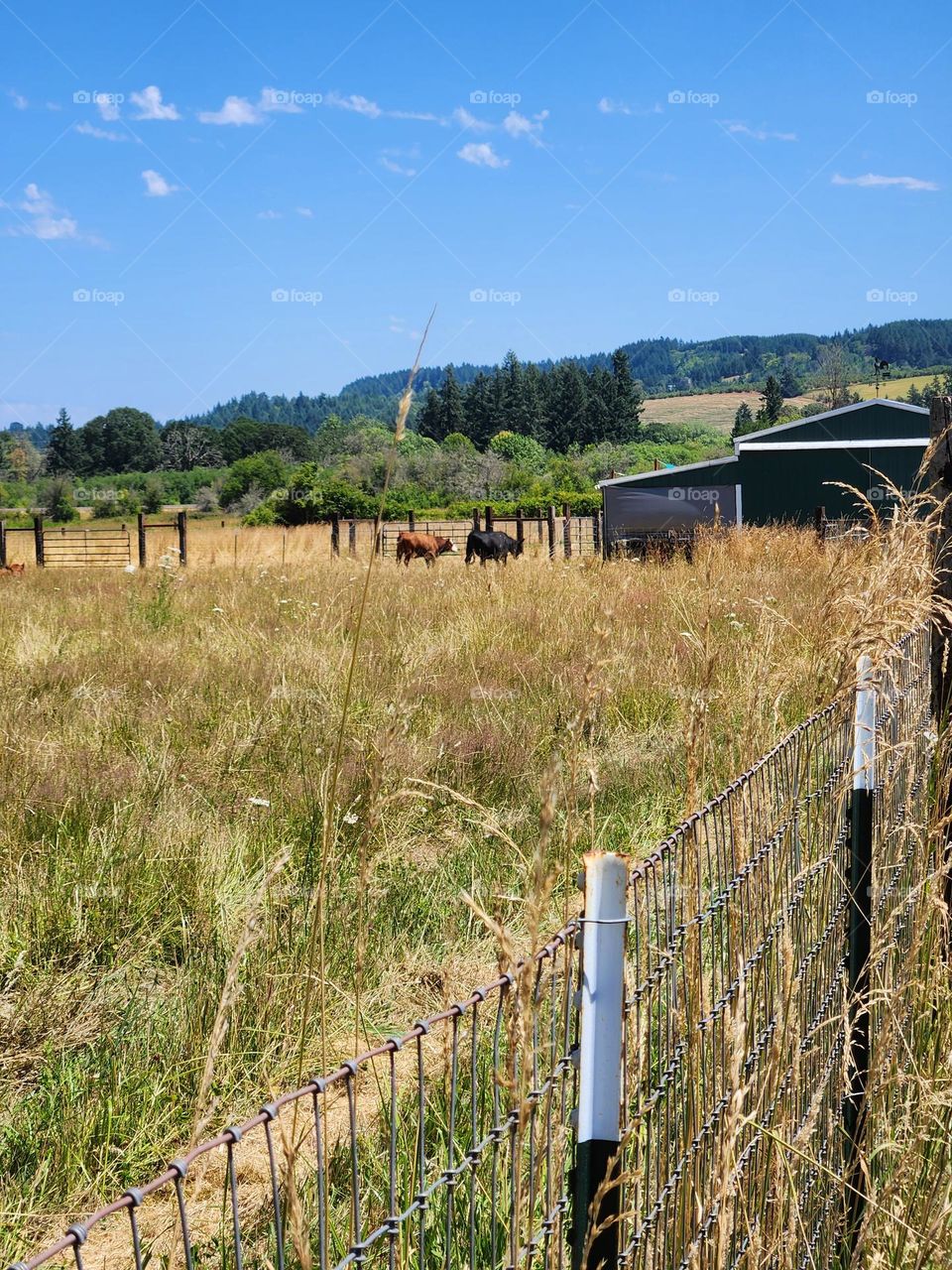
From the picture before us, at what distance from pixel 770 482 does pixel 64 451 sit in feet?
379

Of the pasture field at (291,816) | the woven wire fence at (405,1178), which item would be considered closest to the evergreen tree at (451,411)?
the pasture field at (291,816)

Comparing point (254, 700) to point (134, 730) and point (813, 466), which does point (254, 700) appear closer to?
point (134, 730)

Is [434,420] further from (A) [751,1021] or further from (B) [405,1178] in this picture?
(A) [751,1021]

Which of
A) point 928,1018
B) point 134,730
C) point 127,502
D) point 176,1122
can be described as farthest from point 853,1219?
point 127,502

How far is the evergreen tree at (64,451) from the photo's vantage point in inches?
5271

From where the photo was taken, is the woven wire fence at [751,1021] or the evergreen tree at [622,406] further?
the evergreen tree at [622,406]

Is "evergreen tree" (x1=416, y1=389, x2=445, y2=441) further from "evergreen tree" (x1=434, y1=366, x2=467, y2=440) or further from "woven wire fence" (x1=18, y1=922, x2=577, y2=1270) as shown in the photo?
"woven wire fence" (x1=18, y1=922, x2=577, y2=1270)

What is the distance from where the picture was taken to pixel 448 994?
12.8 feet

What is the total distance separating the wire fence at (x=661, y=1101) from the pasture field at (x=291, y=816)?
15cm

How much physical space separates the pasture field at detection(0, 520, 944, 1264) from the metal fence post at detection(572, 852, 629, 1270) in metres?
0.16

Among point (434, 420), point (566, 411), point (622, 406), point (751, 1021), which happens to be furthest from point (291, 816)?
point (434, 420)

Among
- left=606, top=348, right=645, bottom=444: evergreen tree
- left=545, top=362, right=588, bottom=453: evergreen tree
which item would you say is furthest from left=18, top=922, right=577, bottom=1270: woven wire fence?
left=606, top=348, right=645, bottom=444: evergreen tree

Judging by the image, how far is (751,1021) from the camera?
2273 mm

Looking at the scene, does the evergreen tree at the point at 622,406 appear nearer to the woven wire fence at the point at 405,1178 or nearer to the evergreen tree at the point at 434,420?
the evergreen tree at the point at 434,420
